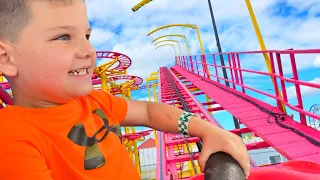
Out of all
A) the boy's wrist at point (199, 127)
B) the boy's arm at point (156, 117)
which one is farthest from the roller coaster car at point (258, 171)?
the boy's arm at point (156, 117)

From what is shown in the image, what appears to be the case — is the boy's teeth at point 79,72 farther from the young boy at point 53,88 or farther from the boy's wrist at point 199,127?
the boy's wrist at point 199,127

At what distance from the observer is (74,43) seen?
1.10 meters

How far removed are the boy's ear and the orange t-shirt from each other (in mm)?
123

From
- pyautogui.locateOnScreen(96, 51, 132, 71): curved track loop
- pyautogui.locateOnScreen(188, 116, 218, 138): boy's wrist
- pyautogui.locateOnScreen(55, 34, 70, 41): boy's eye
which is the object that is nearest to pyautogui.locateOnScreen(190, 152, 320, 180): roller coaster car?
pyautogui.locateOnScreen(188, 116, 218, 138): boy's wrist

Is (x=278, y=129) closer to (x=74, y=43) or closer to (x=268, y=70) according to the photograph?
(x=268, y=70)

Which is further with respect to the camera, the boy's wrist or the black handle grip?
the boy's wrist

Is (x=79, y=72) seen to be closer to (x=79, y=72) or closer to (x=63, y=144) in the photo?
(x=79, y=72)

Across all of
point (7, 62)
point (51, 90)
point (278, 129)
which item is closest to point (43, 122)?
point (51, 90)

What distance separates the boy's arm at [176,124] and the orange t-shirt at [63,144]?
7.4 inches

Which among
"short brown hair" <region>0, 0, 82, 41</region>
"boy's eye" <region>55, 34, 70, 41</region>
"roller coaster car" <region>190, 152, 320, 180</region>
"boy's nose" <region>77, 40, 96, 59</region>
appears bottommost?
"roller coaster car" <region>190, 152, 320, 180</region>

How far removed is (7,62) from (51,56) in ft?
0.51

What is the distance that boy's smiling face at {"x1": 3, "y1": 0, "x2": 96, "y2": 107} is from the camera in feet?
3.44

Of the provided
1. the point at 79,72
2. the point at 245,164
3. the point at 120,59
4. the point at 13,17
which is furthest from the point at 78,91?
the point at 120,59

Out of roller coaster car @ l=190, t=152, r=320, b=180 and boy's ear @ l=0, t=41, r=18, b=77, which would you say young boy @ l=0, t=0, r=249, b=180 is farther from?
roller coaster car @ l=190, t=152, r=320, b=180
